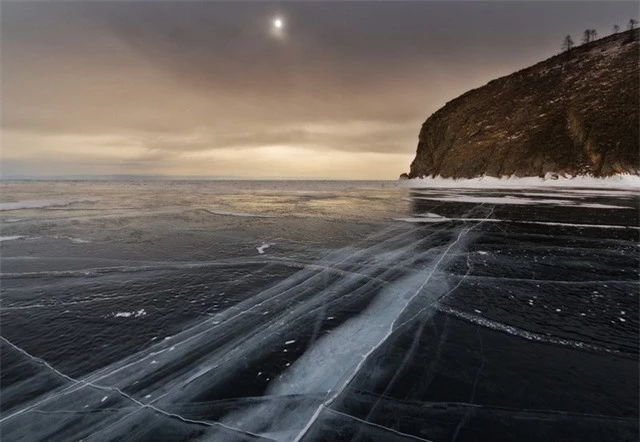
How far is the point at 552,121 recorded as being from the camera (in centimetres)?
4603

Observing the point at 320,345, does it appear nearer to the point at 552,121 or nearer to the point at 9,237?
the point at 9,237

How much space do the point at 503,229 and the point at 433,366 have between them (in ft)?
27.8

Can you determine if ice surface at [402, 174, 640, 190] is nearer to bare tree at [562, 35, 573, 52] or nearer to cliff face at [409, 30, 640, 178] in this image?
cliff face at [409, 30, 640, 178]

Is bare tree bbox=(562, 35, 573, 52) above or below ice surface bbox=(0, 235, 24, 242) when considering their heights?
above

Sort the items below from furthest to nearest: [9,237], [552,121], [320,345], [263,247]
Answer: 1. [552,121]
2. [9,237]
3. [263,247]
4. [320,345]

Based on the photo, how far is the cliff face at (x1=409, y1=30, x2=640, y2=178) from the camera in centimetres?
3997

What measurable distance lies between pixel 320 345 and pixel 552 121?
187 feet

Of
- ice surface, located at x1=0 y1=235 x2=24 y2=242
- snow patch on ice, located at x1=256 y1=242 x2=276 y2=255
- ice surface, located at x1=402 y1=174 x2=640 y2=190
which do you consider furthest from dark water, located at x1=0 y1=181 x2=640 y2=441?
ice surface, located at x1=402 y1=174 x2=640 y2=190

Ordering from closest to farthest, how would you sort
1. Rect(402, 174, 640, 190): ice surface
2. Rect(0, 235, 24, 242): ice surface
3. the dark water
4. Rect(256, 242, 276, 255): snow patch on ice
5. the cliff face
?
1. the dark water
2. Rect(256, 242, 276, 255): snow patch on ice
3. Rect(0, 235, 24, 242): ice surface
4. Rect(402, 174, 640, 190): ice surface
5. the cliff face

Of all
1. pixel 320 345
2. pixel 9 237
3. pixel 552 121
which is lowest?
pixel 320 345

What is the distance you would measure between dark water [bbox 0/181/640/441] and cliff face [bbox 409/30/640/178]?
146 feet

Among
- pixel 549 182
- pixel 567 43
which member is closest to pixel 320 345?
pixel 549 182

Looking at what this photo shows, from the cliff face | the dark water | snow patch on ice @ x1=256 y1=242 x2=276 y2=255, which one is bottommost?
the dark water

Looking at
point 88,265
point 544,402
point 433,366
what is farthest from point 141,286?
point 544,402
